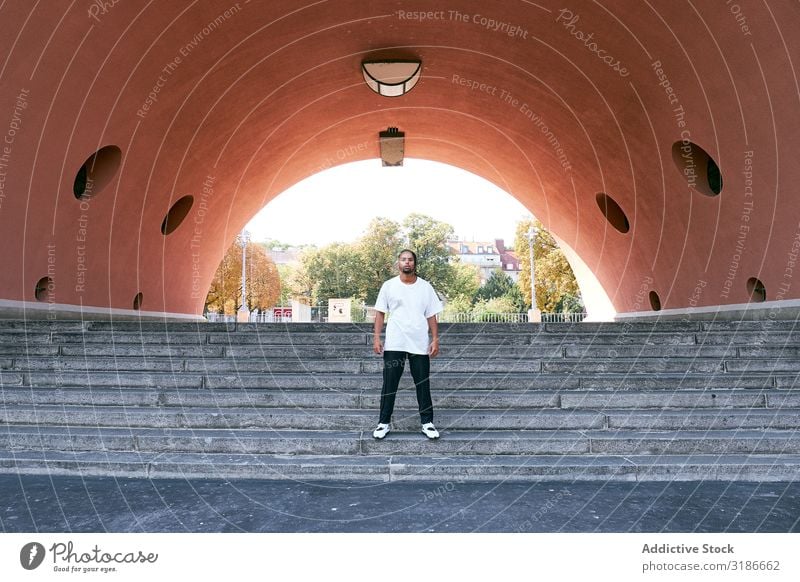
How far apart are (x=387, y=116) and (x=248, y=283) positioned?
96.3 ft

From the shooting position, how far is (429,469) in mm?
4398

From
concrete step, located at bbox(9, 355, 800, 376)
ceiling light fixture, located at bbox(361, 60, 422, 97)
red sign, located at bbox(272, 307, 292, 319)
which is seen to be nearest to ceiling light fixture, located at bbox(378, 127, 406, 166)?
ceiling light fixture, located at bbox(361, 60, 422, 97)

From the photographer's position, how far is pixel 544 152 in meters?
13.9

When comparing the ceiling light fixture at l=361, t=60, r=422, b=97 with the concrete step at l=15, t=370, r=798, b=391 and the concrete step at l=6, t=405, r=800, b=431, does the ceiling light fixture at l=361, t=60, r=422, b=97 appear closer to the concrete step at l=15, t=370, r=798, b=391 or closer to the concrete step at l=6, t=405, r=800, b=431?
the concrete step at l=15, t=370, r=798, b=391

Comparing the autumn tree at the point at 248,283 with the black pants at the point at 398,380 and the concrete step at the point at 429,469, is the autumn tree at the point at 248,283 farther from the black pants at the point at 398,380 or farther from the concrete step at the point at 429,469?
the black pants at the point at 398,380

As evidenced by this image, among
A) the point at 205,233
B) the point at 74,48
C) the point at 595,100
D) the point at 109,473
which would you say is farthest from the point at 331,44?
the point at 109,473

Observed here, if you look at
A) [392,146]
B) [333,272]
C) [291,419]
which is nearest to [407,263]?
[291,419]

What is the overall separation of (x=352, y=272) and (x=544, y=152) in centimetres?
3592

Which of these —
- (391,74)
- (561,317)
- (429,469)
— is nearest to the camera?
(429,469)

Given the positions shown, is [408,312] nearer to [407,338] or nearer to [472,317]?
[407,338]

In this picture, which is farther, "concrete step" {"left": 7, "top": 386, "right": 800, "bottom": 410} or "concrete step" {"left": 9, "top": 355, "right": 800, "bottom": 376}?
"concrete step" {"left": 9, "top": 355, "right": 800, "bottom": 376}

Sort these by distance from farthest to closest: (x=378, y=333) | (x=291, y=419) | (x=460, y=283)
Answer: (x=460, y=283), (x=291, y=419), (x=378, y=333)

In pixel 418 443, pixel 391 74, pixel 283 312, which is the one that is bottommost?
pixel 418 443

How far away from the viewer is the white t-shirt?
4945mm
